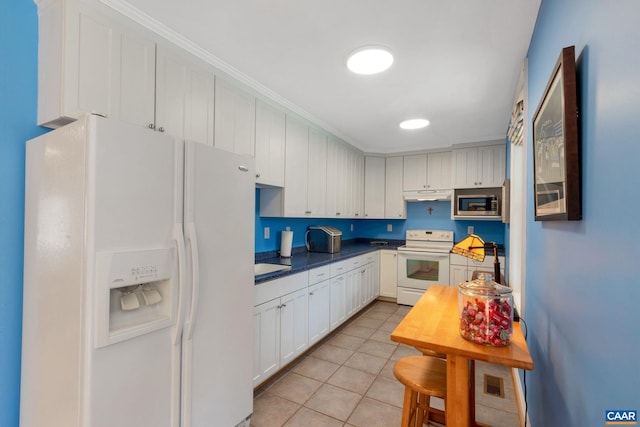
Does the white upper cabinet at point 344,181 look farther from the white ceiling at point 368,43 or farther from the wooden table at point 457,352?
the wooden table at point 457,352

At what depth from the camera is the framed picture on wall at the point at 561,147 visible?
0.89 m

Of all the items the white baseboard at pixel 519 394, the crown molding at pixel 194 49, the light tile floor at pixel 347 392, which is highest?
the crown molding at pixel 194 49

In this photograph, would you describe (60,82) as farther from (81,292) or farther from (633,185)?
(633,185)

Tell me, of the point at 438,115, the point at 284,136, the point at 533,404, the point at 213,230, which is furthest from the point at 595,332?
the point at 438,115

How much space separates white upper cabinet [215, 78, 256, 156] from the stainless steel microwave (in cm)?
319

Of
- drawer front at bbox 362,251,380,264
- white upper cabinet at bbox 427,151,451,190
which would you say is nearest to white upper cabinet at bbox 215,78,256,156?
drawer front at bbox 362,251,380,264

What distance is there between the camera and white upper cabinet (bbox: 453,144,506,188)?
4.01m

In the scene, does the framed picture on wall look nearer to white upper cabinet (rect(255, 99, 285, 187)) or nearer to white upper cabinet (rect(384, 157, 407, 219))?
white upper cabinet (rect(255, 99, 285, 187))

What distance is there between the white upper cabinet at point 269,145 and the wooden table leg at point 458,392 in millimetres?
1983

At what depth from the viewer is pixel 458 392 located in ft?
4.06

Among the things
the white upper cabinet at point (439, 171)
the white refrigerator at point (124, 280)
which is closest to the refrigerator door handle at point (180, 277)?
the white refrigerator at point (124, 280)

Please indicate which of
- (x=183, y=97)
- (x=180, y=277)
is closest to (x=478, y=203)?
(x=183, y=97)

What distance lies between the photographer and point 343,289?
345cm

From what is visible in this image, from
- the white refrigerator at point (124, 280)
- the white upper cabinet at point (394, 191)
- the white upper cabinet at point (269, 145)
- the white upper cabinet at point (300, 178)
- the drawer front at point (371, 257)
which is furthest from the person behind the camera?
the white upper cabinet at point (394, 191)
